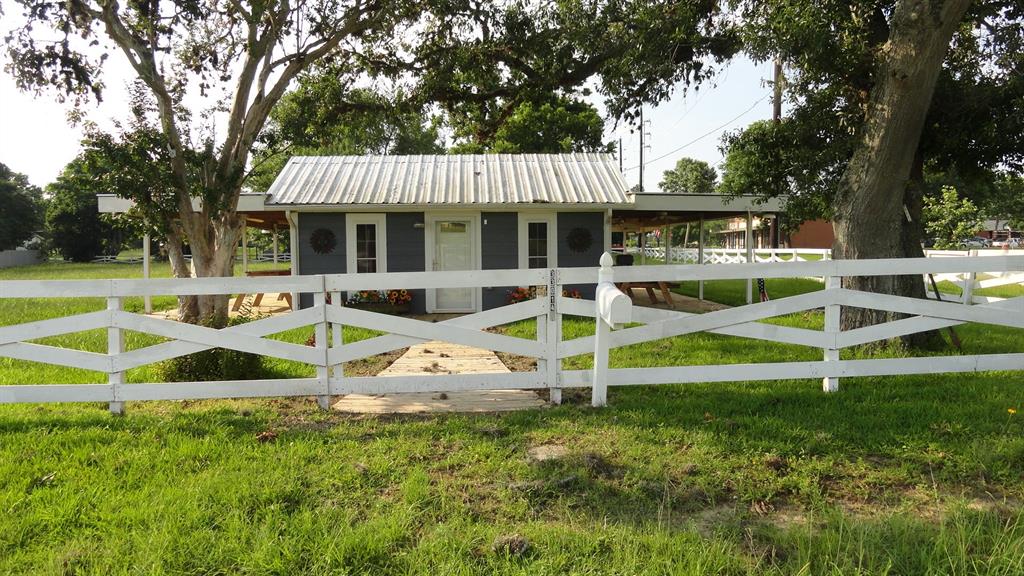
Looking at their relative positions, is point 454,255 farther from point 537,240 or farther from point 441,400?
point 441,400

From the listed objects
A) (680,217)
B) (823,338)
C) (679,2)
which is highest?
(679,2)

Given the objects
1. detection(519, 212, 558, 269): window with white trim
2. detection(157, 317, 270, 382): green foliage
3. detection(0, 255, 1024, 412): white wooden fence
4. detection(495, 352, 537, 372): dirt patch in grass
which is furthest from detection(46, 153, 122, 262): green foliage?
detection(0, 255, 1024, 412): white wooden fence

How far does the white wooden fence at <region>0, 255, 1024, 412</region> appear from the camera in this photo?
4.77 meters

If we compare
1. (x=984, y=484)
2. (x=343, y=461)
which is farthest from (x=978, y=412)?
(x=343, y=461)

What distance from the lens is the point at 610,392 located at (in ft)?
18.0

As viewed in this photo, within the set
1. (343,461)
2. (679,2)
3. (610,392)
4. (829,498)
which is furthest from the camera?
(679,2)

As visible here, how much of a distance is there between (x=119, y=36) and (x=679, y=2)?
25.8 feet

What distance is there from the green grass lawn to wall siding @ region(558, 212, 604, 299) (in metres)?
7.28

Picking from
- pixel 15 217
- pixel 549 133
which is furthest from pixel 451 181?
pixel 15 217

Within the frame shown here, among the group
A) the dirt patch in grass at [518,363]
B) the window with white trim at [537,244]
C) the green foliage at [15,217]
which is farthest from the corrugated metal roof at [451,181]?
the green foliage at [15,217]

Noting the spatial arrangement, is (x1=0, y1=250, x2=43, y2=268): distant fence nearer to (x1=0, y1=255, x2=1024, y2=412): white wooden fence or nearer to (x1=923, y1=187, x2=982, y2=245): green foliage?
(x1=0, y1=255, x2=1024, y2=412): white wooden fence

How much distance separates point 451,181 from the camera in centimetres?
1301

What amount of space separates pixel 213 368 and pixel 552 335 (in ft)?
11.6

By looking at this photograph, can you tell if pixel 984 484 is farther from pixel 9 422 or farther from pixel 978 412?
pixel 9 422
